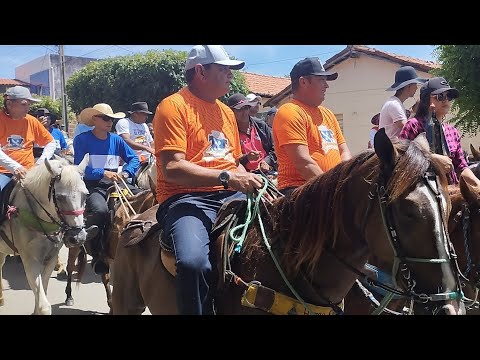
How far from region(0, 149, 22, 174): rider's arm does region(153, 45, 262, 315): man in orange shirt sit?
326cm

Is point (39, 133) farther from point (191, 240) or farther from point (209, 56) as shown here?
point (191, 240)

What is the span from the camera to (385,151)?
2371 mm

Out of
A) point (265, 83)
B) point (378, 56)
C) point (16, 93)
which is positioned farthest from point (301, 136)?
point (265, 83)

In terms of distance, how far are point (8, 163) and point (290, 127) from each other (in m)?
3.78

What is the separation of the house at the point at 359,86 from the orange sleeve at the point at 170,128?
19388mm

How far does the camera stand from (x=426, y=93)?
4.57 metres

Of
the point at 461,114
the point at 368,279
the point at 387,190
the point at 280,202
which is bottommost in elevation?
the point at 461,114

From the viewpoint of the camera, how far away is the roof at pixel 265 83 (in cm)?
3075

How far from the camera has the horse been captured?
2.24 metres

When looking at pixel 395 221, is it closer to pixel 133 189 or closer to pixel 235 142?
pixel 235 142

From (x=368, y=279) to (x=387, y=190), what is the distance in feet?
1.79

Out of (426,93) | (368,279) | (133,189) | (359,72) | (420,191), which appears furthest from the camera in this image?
(359,72)

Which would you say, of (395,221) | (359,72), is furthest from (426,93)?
(359,72)
